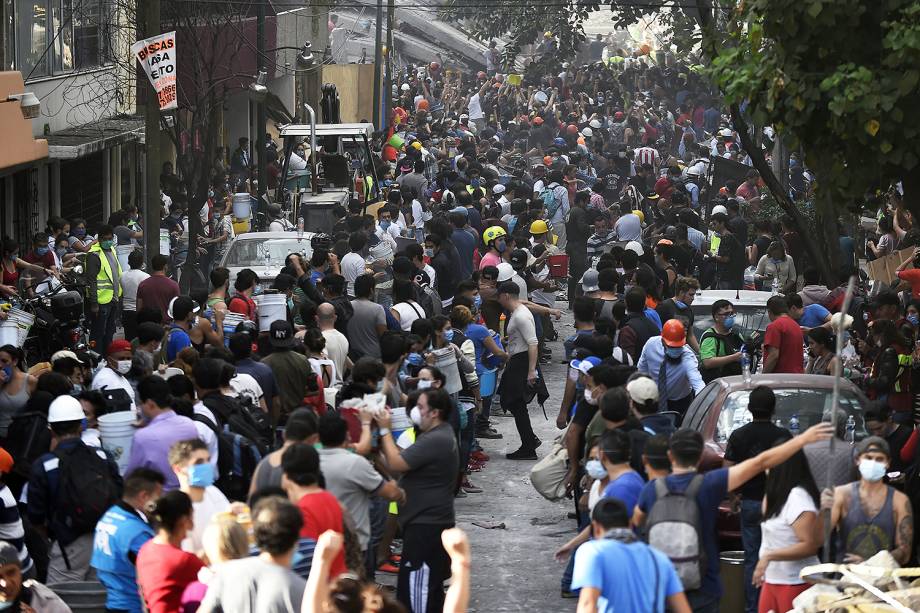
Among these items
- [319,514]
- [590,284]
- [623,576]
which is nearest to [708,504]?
[623,576]

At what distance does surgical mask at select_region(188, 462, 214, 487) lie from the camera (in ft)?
26.0

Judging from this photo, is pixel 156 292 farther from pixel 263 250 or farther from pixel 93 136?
pixel 93 136

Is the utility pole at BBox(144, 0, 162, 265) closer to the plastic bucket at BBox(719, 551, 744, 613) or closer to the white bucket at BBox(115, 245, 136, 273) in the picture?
the white bucket at BBox(115, 245, 136, 273)

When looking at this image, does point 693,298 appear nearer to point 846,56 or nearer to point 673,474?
point 846,56

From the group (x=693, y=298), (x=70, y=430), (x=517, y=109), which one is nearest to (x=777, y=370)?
(x=693, y=298)

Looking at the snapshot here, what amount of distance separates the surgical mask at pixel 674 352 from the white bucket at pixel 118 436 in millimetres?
4766

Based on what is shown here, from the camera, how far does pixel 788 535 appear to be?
8.39m

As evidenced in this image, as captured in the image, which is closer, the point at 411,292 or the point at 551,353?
the point at 411,292

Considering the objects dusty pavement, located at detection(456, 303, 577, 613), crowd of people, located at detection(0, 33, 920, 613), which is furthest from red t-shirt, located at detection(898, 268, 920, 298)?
dusty pavement, located at detection(456, 303, 577, 613)

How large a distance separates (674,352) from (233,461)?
14.1 feet

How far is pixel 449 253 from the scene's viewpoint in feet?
62.3

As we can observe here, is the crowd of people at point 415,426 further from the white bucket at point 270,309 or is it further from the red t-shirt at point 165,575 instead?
the white bucket at point 270,309

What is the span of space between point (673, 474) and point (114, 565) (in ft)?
9.15

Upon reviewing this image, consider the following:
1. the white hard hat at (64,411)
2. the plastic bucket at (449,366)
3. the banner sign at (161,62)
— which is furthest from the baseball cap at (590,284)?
the white hard hat at (64,411)
